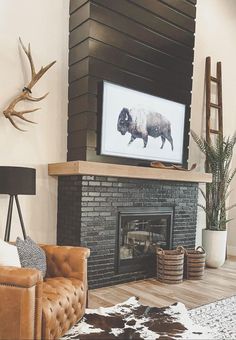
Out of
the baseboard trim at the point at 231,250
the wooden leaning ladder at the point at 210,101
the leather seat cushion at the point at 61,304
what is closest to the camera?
the leather seat cushion at the point at 61,304

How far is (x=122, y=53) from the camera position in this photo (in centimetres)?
397

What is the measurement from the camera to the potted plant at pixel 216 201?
16.0 feet

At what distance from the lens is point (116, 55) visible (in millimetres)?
3920

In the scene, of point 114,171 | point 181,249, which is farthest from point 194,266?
point 114,171

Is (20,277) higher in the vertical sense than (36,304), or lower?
higher

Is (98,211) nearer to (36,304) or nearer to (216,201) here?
(36,304)

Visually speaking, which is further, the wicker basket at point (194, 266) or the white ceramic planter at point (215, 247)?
the white ceramic planter at point (215, 247)

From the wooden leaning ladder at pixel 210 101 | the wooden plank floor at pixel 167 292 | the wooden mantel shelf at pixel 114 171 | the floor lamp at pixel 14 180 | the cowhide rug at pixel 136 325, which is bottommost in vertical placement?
the wooden plank floor at pixel 167 292

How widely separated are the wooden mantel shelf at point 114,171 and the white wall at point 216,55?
109 centimetres

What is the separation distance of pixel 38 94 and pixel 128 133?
3.66ft

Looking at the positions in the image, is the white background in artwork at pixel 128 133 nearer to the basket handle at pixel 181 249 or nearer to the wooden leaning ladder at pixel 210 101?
the wooden leaning ladder at pixel 210 101

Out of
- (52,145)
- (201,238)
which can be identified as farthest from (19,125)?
(201,238)

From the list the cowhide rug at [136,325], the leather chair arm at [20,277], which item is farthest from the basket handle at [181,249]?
the leather chair arm at [20,277]

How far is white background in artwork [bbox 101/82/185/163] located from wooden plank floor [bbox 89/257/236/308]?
4.91 feet
